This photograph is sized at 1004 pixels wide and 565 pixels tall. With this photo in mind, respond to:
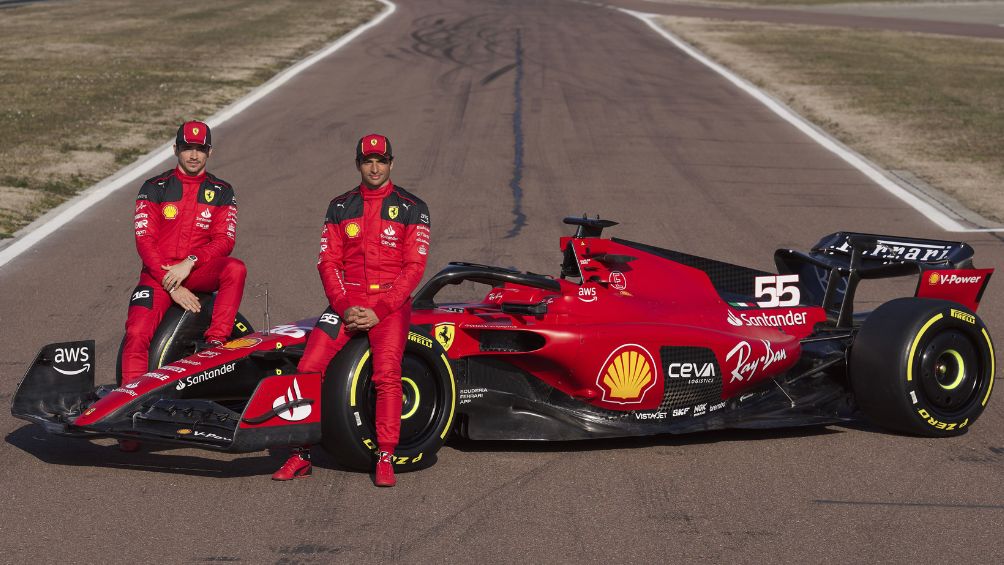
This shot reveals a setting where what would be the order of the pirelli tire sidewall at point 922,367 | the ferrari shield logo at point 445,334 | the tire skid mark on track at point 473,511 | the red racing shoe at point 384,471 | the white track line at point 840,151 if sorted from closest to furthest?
the tire skid mark on track at point 473,511
the red racing shoe at point 384,471
the ferrari shield logo at point 445,334
the pirelli tire sidewall at point 922,367
the white track line at point 840,151

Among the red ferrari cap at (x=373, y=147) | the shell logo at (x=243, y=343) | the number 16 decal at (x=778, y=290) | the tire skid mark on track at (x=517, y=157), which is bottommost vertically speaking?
the tire skid mark on track at (x=517, y=157)

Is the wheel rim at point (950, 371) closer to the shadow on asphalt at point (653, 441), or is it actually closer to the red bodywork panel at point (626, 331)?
the shadow on asphalt at point (653, 441)

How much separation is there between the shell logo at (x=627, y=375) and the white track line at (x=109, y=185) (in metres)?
7.34

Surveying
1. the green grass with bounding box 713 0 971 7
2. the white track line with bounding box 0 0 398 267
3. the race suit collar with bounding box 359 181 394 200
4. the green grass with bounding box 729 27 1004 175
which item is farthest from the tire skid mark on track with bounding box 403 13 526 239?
the green grass with bounding box 713 0 971 7

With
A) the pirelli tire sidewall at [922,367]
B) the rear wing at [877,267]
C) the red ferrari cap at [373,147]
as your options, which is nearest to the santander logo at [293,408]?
the red ferrari cap at [373,147]

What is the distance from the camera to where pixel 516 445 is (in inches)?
302

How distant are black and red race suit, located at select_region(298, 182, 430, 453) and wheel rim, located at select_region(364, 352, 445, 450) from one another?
276 mm

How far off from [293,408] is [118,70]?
2368 cm

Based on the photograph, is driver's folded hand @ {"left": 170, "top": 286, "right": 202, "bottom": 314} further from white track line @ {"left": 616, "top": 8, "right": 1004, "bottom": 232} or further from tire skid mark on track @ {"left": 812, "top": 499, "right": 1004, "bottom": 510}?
white track line @ {"left": 616, "top": 8, "right": 1004, "bottom": 232}

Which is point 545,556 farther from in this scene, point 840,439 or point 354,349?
point 840,439

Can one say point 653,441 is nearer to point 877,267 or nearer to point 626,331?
point 626,331

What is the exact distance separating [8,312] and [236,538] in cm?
559

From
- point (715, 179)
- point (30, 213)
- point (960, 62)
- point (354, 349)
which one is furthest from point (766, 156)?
point (960, 62)

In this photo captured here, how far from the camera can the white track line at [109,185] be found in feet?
44.7
